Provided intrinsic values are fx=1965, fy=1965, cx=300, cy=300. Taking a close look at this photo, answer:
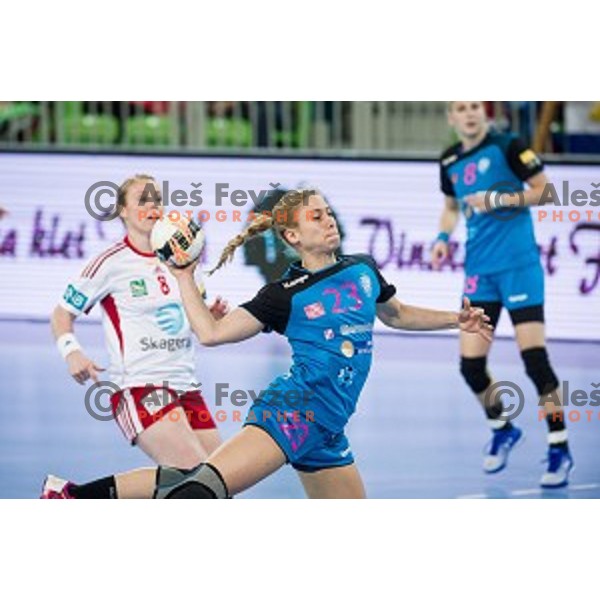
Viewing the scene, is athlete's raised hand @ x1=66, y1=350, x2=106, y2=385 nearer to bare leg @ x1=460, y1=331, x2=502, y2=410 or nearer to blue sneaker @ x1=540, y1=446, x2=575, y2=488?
bare leg @ x1=460, y1=331, x2=502, y2=410

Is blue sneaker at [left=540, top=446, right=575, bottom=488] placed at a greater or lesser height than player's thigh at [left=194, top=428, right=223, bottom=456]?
lesser

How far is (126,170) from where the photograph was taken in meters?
9.16

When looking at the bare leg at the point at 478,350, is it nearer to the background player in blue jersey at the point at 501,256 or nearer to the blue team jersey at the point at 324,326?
the background player in blue jersey at the point at 501,256

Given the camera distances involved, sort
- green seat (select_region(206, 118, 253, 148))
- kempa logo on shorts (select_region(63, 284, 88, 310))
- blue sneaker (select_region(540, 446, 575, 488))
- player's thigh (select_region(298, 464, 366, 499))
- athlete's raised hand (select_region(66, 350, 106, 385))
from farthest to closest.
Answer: green seat (select_region(206, 118, 253, 148)), blue sneaker (select_region(540, 446, 575, 488)), kempa logo on shorts (select_region(63, 284, 88, 310)), athlete's raised hand (select_region(66, 350, 106, 385)), player's thigh (select_region(298, 464, 366, 499))

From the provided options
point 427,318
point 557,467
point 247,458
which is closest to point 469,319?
point 427,318

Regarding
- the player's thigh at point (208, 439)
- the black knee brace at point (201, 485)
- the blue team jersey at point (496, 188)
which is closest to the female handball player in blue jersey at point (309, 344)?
the black knee brace at point (201, 485)

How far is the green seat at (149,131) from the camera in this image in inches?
389

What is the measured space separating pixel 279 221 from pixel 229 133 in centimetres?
205

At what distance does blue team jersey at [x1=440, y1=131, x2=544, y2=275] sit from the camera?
29.8 ft

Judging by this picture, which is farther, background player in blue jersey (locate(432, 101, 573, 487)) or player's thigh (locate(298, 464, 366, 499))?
background player in blue jersey (locate(432, 101, 573, 487))

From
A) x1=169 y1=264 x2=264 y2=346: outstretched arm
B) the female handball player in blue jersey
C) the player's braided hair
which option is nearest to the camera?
x1=169 y1=264 x2=264 y2=346: outstretched arm

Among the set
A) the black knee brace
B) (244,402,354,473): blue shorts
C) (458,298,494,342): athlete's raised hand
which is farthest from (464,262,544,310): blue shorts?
the black knee brace

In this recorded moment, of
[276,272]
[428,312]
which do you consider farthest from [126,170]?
[428,312]

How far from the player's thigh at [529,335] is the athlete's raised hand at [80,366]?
2.10 metres
